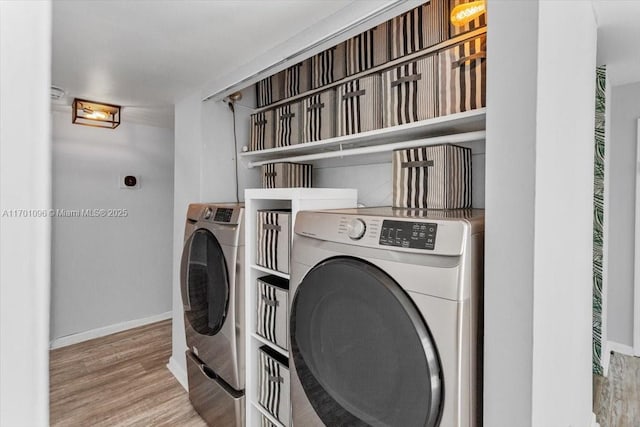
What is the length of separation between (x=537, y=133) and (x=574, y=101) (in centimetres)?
68

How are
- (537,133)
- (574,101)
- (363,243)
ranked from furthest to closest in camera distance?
1. (574,101)
2. (363,243)
3. (537,133)

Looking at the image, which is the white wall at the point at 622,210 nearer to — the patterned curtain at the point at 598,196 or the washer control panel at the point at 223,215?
the patterned curtain at the point at 598,196

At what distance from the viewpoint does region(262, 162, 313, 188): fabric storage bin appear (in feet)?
7.25

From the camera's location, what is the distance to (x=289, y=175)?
2213 mm

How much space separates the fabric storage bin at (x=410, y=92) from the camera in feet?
4.62

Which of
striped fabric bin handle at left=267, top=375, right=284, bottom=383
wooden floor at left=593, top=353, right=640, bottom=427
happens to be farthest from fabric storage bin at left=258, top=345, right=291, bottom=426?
wooden floor at left=593, top=353, right=640, bottom=427

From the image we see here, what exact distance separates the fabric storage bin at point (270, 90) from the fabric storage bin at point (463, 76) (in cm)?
123

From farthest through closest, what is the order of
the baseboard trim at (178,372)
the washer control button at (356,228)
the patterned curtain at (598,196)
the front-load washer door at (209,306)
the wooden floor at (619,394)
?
1. the baseboard trim at (178,372)
2. the patterned curtain at (598,196)
3. the wooden floor at (619,394)
4. the front-load washer door at (209,306)
5. the washer control button at (356,228)

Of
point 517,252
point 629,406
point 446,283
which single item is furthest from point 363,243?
point 629,406

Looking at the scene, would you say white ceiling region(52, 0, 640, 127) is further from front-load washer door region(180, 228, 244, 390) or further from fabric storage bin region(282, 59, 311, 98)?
front-load washer door region(180, 228, 244, 390)

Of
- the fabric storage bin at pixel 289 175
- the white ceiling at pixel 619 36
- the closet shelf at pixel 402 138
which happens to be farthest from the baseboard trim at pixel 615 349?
the fabric storage bin at pixel 289 175

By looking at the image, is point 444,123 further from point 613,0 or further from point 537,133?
point 613,0

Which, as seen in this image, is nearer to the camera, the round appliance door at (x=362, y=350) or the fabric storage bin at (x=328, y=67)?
the round appliance door at (x=362, y=350)

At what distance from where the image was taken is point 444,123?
1377 mm
